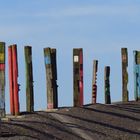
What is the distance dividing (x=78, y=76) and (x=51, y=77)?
1.66 m

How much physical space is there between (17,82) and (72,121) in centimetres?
256

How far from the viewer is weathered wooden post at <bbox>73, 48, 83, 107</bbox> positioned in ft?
92.1

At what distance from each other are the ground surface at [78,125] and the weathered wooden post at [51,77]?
0.52m

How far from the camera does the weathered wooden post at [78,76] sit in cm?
2807

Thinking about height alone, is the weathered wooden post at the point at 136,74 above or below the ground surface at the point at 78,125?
above

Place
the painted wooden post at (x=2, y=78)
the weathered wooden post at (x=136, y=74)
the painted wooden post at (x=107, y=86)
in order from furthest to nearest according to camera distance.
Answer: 1. the weathered wooden post at (x=136, y=74)
2. the painted wooden post at (x=107, y=86)
3. the painted wooden post at (x=2, y=78)

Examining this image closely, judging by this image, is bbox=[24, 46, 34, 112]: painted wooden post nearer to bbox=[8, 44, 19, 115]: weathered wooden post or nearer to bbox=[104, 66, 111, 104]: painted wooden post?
bbox=[8, 44, 19, 115]: weathered wooden post

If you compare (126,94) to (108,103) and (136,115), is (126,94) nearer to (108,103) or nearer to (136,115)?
(108,103)

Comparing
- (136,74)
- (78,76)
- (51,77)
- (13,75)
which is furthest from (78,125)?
(136,74)

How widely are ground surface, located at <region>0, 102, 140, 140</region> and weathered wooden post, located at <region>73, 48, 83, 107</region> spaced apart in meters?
0.52

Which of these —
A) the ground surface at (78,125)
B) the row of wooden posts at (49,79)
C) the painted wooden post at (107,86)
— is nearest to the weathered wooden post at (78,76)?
the row of wooden posts at (49,79)

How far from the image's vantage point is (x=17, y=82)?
2473cm

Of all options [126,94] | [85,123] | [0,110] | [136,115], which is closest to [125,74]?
[126,94]

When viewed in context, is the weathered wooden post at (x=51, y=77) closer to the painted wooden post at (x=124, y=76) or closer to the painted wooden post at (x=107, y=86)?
the painted wooden post at (x=107, y=86)
